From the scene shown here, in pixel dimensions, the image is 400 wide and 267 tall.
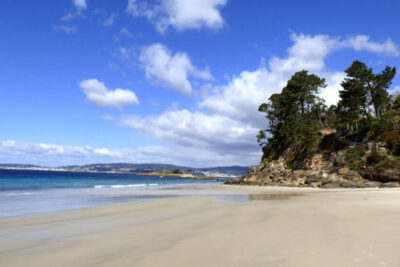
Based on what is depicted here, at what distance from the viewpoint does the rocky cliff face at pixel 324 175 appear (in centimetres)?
3397

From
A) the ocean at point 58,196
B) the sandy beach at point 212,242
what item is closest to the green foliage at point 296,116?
the ocean at point 58,196

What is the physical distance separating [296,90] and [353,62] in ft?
54.1

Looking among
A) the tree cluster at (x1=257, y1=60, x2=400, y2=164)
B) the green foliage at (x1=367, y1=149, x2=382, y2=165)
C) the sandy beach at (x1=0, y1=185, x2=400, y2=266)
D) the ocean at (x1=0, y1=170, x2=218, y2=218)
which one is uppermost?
the tree cluster at (x1=257, y1=60, x2=400, y2=164)

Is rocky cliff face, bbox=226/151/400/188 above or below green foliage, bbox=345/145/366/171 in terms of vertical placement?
below

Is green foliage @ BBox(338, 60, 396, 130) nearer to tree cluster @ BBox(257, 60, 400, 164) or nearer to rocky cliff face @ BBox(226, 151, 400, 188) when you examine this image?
tree cluster @ BBox(257, 60, 400, 164)

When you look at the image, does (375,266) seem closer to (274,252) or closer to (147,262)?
(274,252)

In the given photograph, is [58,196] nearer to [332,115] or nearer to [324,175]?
[324,175]

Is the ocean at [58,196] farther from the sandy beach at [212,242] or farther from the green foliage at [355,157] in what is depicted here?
the green foliage at [355,157]

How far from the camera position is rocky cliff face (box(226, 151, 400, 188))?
3397cm

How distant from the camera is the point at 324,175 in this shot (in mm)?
41531

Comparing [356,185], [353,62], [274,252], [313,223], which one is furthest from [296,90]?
[274,252]

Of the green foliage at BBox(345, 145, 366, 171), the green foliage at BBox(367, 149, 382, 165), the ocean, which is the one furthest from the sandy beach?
the green foliage at BBox(345, 145, 366, 171)

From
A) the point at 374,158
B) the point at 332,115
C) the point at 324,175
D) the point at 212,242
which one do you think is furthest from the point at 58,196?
the point at 332,115

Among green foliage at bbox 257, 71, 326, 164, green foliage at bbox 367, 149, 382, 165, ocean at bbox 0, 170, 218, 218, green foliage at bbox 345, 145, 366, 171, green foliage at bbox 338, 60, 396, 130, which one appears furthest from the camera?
green foliage at bbox 257, 71, 326, 164
